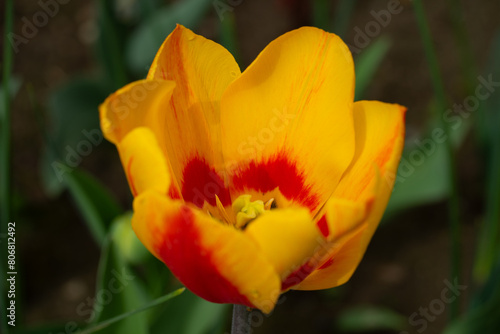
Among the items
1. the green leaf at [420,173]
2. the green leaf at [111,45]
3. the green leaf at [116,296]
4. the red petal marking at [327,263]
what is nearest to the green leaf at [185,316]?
the green leaf at [116,296]

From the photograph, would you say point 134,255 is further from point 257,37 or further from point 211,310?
point 257,37

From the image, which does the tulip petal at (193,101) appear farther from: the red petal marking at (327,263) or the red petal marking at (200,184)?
the red petal marking at (327,263)

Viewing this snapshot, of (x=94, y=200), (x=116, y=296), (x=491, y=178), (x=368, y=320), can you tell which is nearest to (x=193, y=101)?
(x=116, y=296)

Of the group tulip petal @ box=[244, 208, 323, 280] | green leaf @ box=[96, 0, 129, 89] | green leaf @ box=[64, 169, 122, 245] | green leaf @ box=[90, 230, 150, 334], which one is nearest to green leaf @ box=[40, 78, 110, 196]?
green leaf @ box=[96, 0, 129, 89]

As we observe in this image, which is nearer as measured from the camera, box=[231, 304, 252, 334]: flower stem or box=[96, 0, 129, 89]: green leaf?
box=[231, 304, 252, 334]: flower stem

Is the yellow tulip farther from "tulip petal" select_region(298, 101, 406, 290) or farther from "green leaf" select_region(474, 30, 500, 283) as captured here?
"green leaf" select_region(474, 30, 500, 283)

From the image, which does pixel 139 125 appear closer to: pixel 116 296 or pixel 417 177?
pixel 116 296

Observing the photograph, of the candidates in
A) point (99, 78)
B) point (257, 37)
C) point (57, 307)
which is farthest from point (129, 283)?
point (257, 37)
